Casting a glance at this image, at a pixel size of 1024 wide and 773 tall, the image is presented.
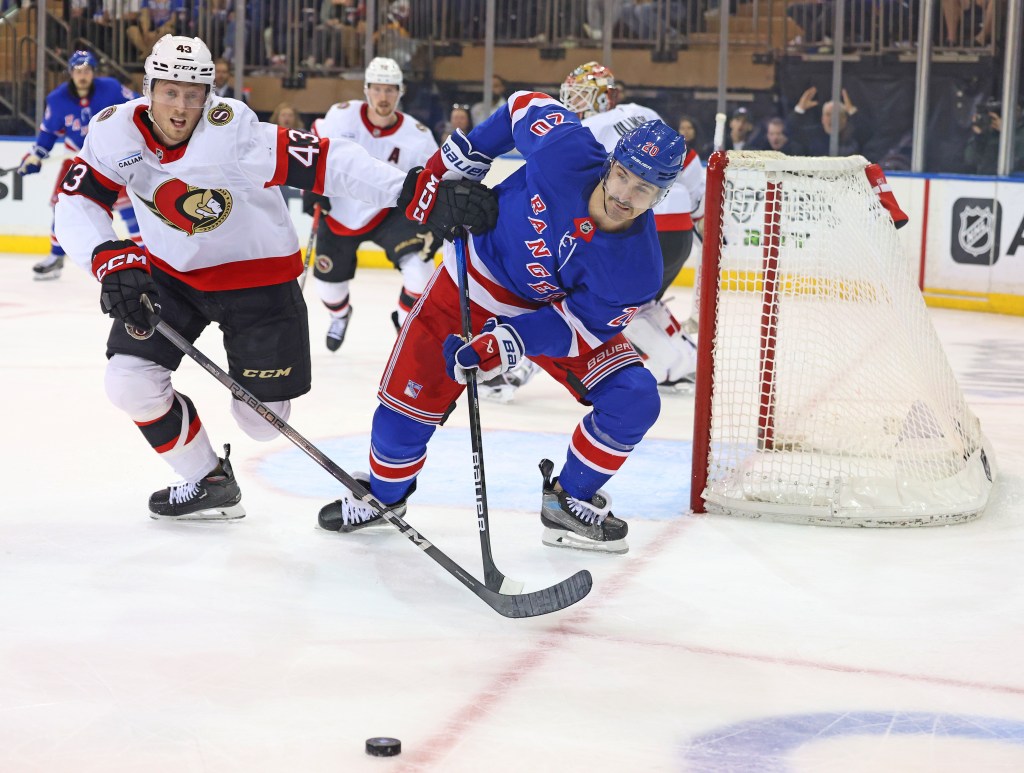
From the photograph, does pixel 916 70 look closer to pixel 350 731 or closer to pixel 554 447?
pixel 554 447

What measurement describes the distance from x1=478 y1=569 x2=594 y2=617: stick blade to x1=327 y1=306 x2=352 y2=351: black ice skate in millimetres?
3277

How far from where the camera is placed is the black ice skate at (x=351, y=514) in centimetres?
308

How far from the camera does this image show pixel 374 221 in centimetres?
539

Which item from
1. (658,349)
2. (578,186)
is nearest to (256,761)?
(578,186)

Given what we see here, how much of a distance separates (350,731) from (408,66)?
8022mm

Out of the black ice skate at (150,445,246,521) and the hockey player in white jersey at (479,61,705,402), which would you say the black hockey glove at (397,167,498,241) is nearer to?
the black ice skate at (150,445,246,521)

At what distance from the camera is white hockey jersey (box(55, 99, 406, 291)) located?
2.82 m

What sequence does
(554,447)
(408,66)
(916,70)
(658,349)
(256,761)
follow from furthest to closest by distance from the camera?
(408,66) < (916,70) < (658,349) < (554,447) < (256,761)

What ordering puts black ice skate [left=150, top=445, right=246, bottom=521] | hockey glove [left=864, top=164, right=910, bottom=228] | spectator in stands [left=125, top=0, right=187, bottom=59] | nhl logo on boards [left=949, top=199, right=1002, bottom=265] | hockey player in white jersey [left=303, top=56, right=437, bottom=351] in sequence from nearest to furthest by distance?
1. black ice skate [left=150, top=445, right=246, bottom=521]
2. hockey glove [left=864, top=164, right=910, bottom=228]
3. hockey player in white jersey [left=303, top=56, right=437, bottom=351]
4. nhl logo on boards [left=949, top=199, right=1002, bottom=265]
5. spectator in stands [left=125, top=0, right=187, bottom=59]

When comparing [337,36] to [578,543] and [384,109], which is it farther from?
[578,543]

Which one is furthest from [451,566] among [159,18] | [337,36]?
[159,18]

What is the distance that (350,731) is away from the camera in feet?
6.64

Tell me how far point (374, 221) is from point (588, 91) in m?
1.21

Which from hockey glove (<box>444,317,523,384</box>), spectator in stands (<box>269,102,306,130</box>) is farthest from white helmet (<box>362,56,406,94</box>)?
spectator in stands (<box>269,102,306,130</box>)
